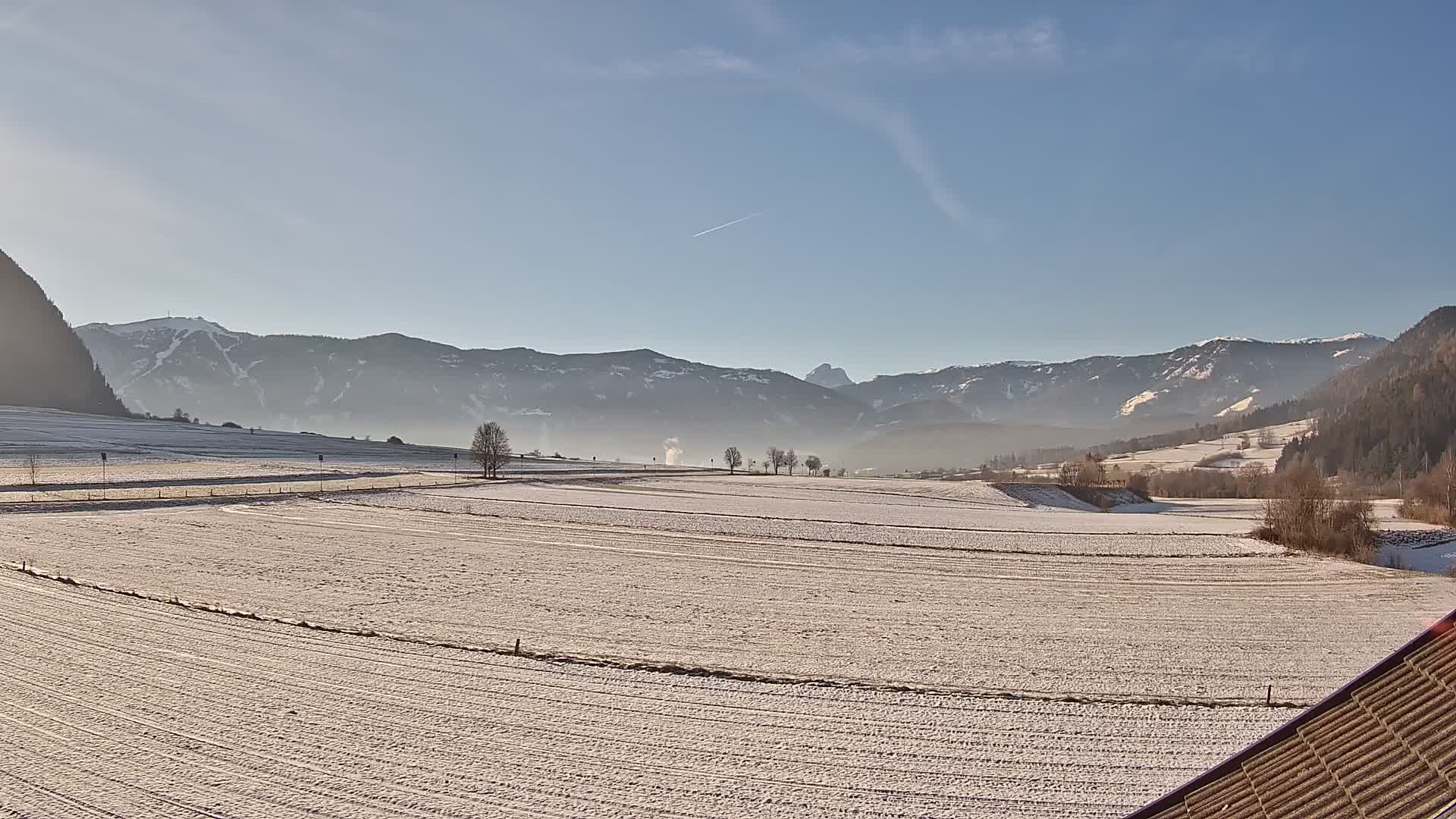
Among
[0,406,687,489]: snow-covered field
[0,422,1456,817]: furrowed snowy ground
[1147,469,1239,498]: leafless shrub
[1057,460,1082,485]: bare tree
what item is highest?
[0,406,687,489]: snow-covered field

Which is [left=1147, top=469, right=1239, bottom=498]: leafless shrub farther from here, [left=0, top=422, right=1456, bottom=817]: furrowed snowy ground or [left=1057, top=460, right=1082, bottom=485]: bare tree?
[left=0, top=422, right=1456, bottom=817]: furrowed snowy ground

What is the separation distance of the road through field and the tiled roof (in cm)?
622

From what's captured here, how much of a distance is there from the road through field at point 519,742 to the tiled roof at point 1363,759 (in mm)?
6222

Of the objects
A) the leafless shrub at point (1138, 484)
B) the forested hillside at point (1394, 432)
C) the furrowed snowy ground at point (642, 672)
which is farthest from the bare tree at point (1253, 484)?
the furrowed snowy ground at point (642, 672)

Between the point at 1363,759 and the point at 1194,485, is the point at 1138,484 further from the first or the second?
the point at 1363,759

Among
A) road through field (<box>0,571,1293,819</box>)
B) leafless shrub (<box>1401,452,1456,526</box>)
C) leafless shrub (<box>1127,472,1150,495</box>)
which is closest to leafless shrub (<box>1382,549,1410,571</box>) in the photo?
leafless shrub (<box>1401,452,1456,526</box>)

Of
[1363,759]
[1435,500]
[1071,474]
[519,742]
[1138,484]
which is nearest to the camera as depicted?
[1363,759]

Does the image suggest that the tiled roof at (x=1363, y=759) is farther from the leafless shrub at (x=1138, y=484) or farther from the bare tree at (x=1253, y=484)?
the bare tree at (x=1253, y=484)

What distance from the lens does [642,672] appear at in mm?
20656

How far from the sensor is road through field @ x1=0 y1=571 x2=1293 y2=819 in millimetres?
13336

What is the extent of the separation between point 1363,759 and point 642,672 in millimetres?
16248

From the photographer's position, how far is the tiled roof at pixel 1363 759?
609 cm

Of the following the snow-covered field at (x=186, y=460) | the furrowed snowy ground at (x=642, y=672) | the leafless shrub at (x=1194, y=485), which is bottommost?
the leafless shrub at (x=1194, y=485)

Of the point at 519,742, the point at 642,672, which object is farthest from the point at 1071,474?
the point at 519,742
